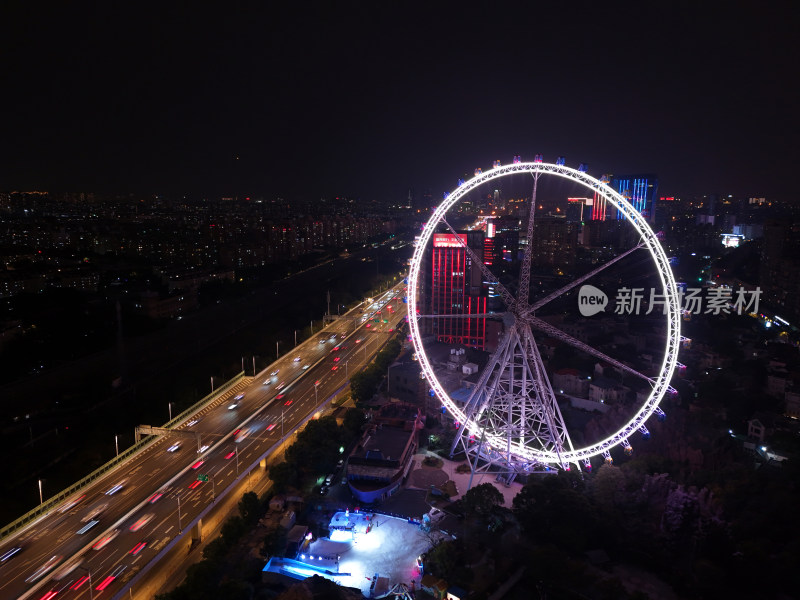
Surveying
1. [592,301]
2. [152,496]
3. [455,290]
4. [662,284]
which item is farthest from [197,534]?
[592,301]

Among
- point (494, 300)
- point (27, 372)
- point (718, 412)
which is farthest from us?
point (494, 300)

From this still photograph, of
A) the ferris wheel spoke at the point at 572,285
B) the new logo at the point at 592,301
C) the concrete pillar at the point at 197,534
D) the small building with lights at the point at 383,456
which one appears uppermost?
the ferris wheel spoke at the point at 572,285

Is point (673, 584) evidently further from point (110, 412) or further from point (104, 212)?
point (104, 212)

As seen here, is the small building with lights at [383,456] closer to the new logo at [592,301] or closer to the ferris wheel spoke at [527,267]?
the ferris wheel spoke at [527,267]

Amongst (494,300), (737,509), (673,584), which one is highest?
(494,300)

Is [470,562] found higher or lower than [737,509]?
lower

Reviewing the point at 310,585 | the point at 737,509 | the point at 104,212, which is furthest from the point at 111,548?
the point at 104,212

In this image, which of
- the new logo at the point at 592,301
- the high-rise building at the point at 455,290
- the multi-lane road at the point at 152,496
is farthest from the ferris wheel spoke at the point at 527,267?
the new logo at the point at 592,301
